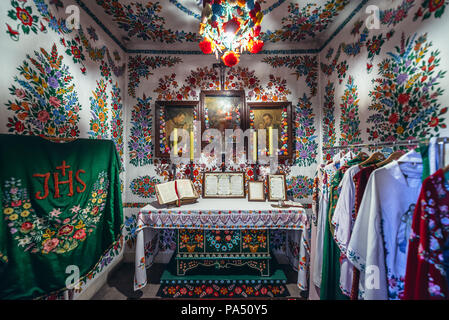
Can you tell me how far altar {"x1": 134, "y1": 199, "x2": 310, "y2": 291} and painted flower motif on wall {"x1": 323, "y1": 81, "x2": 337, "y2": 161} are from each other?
→ 1141 mm

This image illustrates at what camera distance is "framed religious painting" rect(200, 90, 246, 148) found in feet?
8.56

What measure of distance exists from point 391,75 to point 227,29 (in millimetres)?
1630

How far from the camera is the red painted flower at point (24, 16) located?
4.42 ft

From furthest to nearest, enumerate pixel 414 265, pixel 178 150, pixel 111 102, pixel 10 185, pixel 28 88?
pixel 178 150 < pixel 111 102 < pixel 28 88 < pixel 10 185 < pixel 414 265

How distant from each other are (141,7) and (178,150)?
6.02ft

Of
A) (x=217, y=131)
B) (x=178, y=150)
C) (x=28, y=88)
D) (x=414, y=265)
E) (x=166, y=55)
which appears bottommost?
(x=414, y=265)

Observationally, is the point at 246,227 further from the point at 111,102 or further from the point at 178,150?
the point at 111,102

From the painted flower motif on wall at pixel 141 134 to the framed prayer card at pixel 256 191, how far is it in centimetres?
166

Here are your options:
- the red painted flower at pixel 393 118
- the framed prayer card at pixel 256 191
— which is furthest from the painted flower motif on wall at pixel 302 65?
the framed prayer card at pixel 256 191

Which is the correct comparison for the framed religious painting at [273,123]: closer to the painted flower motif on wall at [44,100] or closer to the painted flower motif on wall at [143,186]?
the painted flower motif on wall at [143,186]

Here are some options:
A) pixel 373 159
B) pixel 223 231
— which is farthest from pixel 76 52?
pixel 373 159

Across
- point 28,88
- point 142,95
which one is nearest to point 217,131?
point 142,95
